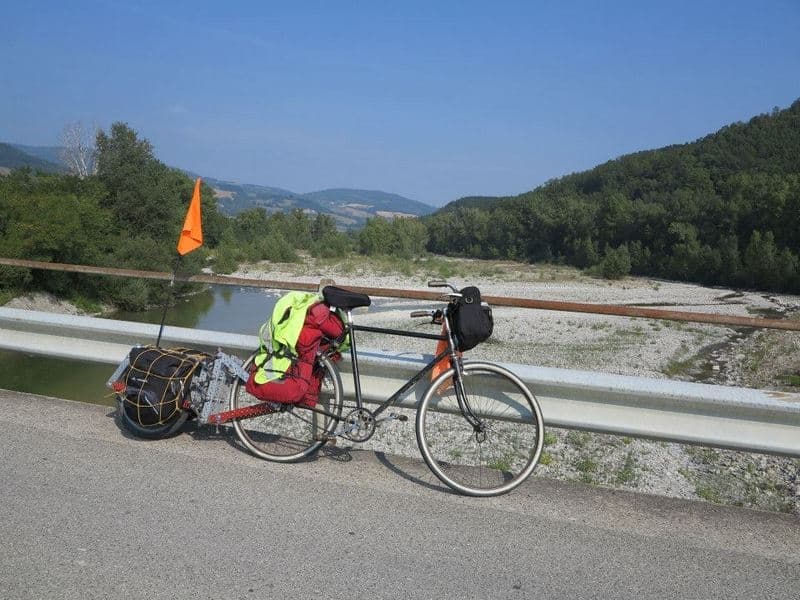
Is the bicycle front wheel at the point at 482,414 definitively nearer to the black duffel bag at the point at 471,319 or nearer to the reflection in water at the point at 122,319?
the black duffel bag at the point at 471,319

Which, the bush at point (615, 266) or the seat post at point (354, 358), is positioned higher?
the bush at point (615, 266)

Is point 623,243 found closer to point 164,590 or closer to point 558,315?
point 558,315

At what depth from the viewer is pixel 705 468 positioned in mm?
9773

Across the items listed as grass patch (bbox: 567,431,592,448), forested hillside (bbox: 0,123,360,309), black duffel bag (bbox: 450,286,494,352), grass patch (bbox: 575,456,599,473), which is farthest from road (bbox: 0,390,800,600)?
forested hillside (bbox: 0,123,360,309)

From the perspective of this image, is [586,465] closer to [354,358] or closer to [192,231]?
[354,358]

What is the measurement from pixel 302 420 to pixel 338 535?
4.09 ft

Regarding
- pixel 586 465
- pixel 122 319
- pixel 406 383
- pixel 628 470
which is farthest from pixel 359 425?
pixel 122 319

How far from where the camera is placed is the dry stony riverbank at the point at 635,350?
28.8ft

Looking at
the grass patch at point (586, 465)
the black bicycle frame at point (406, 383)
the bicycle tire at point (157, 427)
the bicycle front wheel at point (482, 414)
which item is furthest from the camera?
the grass patch at point (586, 465)

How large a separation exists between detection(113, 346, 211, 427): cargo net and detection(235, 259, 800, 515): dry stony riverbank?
4.30 feet

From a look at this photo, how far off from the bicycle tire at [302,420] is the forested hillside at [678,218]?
191 feet

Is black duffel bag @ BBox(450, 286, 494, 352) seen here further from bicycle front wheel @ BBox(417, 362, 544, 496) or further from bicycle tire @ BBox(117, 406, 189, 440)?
bicycle tire @ BBox(117, 406, 189, 440)

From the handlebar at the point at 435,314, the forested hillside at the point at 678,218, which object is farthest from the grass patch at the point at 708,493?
the forested hillside at the point at 678,218

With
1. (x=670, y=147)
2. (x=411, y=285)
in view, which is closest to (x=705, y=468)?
(x=411, y=285)
